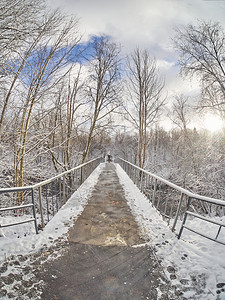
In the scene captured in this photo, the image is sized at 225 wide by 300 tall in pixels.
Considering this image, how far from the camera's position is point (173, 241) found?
9.33 ft

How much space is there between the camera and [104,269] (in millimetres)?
2162

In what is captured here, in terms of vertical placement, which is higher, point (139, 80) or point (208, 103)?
point (139, 80)

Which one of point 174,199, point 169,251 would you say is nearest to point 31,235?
point 169,251

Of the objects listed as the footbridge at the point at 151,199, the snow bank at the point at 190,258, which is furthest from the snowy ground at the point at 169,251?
the footbridge at the point at 151,199

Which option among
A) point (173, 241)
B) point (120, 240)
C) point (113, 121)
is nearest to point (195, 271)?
point (173, 241)

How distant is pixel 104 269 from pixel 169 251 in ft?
3.86

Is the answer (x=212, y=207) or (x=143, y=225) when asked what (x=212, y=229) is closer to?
(x=143, y=225)

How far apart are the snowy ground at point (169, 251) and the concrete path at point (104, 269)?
20 centimetres

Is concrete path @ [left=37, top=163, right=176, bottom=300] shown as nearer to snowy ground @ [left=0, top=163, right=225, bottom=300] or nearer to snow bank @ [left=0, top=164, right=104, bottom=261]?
snowy ground @ [left=0, top=163, right=225, bottom=300]

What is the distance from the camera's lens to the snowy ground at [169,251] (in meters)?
1.93

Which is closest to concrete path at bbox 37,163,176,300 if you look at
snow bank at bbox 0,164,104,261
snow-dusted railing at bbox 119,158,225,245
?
snow bank at bbox 0,164,104,261

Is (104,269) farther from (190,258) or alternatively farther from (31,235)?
(31,235)

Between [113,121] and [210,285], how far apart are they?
9290mm

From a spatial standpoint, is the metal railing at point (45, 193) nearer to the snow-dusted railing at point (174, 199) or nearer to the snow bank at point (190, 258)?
the snow bank at point (190, 258)
